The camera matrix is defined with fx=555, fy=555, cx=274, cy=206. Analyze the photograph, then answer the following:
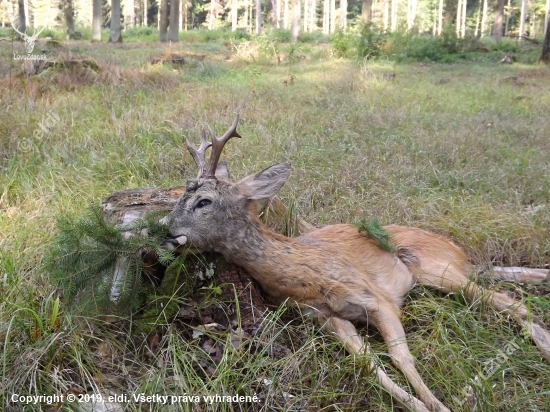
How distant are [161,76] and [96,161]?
177 inches

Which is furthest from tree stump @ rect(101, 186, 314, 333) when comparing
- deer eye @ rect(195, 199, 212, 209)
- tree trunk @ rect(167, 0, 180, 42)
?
tree trunk @ rect(167, 0, 180, 42)

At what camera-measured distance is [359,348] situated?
266 centimetres

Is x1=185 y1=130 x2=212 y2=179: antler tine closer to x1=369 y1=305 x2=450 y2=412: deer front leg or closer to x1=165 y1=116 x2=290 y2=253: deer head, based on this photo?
x1=165 y1=116 x2=290 y2=253: deer head

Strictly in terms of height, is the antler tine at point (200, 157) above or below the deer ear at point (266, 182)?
above

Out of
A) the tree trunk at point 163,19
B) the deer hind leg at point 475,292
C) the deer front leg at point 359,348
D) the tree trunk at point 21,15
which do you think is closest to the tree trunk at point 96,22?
the tree trunk at point 163,19

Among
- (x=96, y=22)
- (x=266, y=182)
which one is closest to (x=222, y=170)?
(x=266, y=182)

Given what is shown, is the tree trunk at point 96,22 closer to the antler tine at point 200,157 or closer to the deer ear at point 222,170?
the deer ear at point 222,170

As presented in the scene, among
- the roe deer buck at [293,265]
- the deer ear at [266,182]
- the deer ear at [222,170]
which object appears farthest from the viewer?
the deer ear at [222,170]

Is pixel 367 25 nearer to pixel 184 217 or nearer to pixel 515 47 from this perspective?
pixel 515 47

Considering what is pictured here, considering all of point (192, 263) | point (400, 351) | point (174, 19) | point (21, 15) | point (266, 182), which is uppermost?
point (174, 19)

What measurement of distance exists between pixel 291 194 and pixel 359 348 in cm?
182

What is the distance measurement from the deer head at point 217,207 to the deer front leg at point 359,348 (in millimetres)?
630

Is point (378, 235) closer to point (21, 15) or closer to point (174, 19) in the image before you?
point (21, 15)

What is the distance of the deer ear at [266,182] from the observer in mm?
3004
